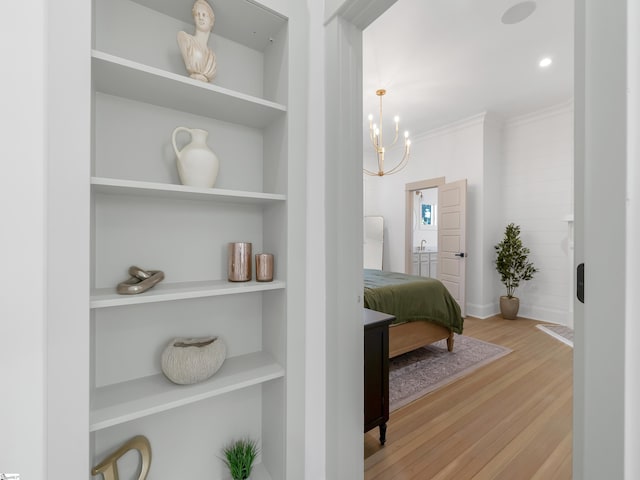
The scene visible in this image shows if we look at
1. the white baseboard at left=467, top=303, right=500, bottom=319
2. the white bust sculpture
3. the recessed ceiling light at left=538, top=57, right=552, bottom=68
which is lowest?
the white baseboard at left=467, top=303, right=500, bottom=319

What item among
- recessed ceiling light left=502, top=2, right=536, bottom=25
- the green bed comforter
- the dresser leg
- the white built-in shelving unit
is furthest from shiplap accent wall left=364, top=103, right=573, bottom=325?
the white built-in shelving unit

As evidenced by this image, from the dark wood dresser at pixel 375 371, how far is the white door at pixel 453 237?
123 inches

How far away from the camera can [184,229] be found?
1.13 m

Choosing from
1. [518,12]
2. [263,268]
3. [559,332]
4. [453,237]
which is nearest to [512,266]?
[453,237]

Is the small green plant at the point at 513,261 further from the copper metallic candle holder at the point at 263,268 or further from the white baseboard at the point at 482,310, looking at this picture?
the copper metallic candle holder at the point at 263,268

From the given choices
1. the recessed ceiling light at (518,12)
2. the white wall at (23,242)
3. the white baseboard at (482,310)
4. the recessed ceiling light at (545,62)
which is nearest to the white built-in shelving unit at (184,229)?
the white wall at (23,242)

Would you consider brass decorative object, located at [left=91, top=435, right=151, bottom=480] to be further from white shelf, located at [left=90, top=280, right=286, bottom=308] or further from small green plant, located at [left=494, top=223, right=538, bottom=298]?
small green plant, located at [left=494, top=223, right=538, bottom=298]

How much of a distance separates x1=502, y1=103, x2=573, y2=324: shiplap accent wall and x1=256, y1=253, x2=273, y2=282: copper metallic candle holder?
13.6ft

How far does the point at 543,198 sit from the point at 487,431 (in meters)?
3.56

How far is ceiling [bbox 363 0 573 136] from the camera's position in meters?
2.28

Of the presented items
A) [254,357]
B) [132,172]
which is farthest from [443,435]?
[132,172]

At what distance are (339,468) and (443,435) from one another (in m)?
0.95

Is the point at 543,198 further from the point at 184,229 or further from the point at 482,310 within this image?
the point at 184,229

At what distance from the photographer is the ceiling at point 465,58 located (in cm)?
228
